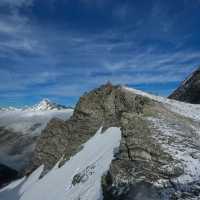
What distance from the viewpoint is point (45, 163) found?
53.8 m

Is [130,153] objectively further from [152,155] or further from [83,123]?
[83,123]

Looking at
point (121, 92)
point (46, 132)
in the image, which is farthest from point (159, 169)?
point (46, 132)

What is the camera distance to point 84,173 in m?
31.0

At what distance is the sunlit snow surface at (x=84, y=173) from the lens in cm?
2744

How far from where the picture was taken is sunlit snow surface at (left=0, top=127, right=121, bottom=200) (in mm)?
27438

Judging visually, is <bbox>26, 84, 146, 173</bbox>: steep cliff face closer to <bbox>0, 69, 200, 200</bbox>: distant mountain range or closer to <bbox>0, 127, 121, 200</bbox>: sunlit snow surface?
<bbox>0, 69, 200, 200</bbox>: distant mountain range

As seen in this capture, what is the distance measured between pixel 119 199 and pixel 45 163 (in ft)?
118

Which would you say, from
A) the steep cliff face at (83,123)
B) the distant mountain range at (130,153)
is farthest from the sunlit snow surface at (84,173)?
the steep cliff face at (83,123)

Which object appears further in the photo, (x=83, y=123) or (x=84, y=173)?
(x=83, y=123)

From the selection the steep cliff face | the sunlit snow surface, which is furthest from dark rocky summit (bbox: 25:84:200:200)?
the steep cliff face

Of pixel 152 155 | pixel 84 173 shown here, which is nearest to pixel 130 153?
pixel 152 155

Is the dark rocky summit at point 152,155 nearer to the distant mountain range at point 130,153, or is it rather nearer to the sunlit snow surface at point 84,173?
the distant mountain range at point 130,153

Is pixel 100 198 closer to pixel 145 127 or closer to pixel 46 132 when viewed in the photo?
pixel 145 127

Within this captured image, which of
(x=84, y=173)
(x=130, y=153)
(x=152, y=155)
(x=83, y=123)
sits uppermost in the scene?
(x=83, y=123)
